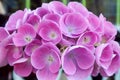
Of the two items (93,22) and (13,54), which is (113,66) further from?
(13,54)

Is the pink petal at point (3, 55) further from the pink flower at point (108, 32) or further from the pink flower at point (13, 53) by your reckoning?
the pink flower at point (108, 32)

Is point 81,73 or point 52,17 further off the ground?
point 52,17

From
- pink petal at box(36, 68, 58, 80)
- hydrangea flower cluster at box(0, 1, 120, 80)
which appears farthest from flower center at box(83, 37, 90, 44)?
pink petal at box(36, 68, 58, 80)

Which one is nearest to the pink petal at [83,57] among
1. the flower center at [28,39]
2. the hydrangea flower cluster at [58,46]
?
the hydrangea flower cluster at [58,46]

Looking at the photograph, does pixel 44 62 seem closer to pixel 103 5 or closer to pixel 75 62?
pixel 75 62

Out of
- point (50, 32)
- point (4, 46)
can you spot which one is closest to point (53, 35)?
point (50, 32)

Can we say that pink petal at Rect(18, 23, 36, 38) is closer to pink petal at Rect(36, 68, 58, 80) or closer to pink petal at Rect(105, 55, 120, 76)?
pink petal at Rect(36, 68, 58, 80)

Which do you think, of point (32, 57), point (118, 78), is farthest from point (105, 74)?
point (118, 78)
